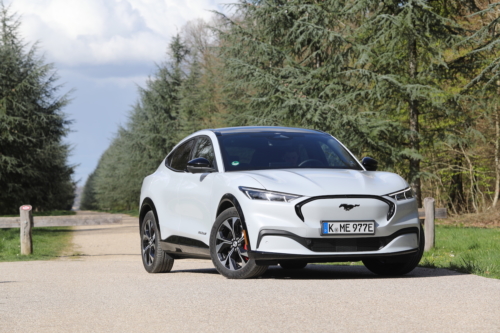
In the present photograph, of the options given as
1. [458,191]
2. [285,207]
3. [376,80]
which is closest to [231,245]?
[285,207]

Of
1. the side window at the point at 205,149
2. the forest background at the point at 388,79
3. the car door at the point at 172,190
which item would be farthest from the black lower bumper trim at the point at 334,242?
the forest background at the point at 388,79

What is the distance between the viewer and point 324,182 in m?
7.87

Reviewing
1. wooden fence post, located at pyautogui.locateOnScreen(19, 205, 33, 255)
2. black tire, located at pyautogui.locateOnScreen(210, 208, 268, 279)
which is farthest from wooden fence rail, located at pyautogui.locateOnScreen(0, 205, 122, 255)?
black tire, located at pyautogui.locateOnScreen(210, 208, 268, 279)

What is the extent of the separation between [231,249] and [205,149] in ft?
5.55

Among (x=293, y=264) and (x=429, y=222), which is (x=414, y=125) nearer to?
(x=429, y=222)

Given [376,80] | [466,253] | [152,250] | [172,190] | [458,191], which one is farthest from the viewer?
[458,191]

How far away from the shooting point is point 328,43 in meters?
24.7

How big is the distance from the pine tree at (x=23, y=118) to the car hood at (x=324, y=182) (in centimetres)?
2828

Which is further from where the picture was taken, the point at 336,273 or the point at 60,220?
the point at 60,220

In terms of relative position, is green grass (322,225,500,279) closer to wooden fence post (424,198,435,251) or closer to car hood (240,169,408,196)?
wooden fence post (424,198,435,251)

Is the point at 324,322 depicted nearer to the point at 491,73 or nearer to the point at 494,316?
the point at 494,316

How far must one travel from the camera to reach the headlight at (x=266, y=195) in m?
7.67

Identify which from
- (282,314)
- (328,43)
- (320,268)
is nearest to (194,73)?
(328,43)

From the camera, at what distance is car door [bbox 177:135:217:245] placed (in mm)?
8633
